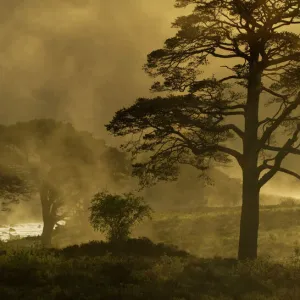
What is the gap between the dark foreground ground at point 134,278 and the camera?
47.0 ft

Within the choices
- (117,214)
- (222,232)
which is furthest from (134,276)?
(222,232)

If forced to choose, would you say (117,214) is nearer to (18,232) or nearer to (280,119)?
(280,119)

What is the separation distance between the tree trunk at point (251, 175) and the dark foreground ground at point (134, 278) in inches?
60.9

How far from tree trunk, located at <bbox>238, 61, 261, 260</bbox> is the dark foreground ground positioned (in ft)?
5.08

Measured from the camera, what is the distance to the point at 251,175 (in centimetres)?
2314

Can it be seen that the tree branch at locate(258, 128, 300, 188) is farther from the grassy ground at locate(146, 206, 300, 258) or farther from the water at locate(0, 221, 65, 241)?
the water at locate(0, 221, 65, 241)

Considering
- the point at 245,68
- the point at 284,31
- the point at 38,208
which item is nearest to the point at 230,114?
the point at 245,68

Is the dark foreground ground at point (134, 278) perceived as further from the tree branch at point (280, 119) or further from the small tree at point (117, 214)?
the tree branch at point (280, 119)

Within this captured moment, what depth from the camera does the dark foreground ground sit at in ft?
47.0

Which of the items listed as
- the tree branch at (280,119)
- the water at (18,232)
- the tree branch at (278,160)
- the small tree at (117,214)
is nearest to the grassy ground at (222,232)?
the tree branch at (278,160)

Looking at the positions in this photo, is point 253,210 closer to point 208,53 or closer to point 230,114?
point 230,114

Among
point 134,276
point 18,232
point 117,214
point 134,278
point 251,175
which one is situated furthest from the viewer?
point 18,232

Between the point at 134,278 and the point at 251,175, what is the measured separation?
345 inches

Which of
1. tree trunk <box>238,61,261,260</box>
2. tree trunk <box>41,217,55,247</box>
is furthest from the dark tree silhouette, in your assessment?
tree trunk <box>41,217,55,247</box>
